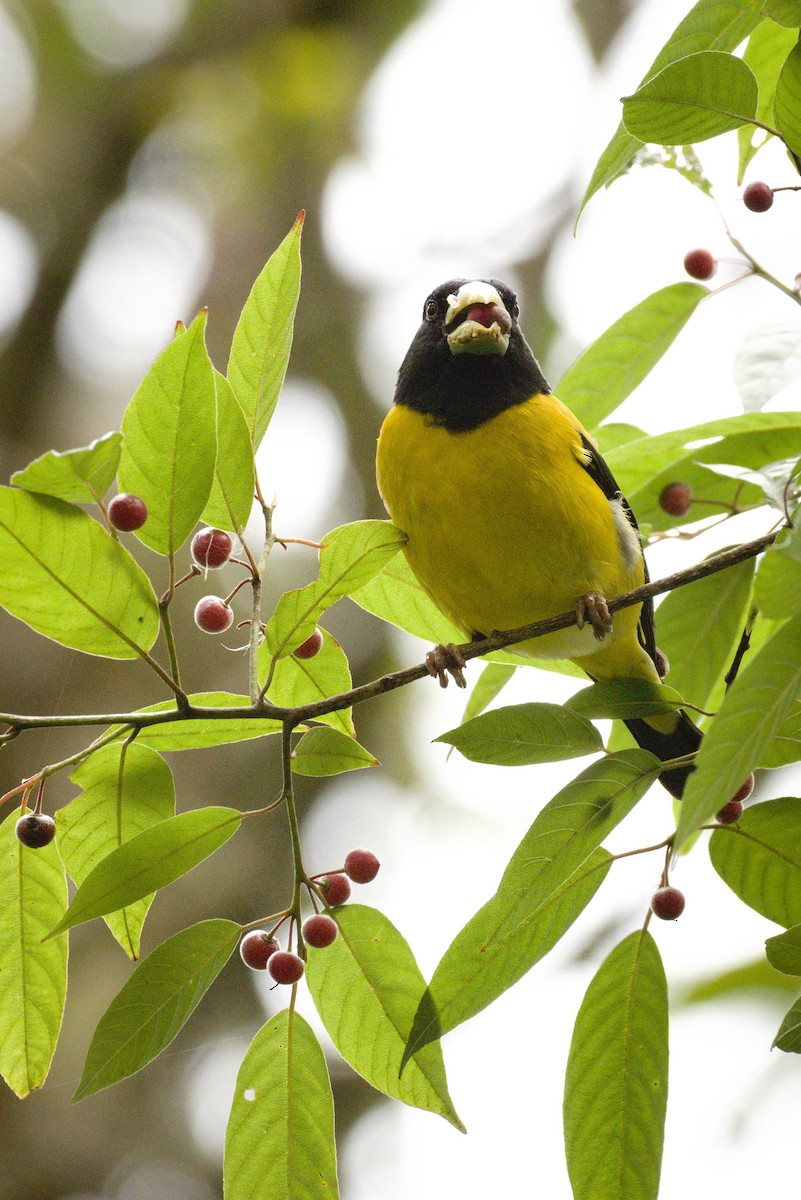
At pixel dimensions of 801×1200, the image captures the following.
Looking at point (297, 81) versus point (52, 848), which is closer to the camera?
point (52, 848)

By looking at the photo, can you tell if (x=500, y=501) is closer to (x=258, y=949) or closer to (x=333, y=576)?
(x=333, y=576)

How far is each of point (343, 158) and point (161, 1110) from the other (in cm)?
504

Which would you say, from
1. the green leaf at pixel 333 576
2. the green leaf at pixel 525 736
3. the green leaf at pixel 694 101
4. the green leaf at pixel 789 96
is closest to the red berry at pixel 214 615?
the green leaf at pixel 333 576

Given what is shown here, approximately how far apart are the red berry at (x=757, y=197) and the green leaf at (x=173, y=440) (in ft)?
3.15

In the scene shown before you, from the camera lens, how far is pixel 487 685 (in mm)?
2164

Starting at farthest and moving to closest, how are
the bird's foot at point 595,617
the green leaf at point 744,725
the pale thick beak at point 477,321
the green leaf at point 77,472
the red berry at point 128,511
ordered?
the pale thick beak at point 477,321 < the bird's foot at point 595,617 < the red berry at point 128,511 < the green leaf at point 77,472 < the green leaf at point 744,725

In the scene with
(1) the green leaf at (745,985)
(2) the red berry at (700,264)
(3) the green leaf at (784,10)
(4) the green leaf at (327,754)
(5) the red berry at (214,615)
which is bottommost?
(1) the green leaf at (745,985)

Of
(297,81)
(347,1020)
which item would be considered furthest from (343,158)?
(347,1020)

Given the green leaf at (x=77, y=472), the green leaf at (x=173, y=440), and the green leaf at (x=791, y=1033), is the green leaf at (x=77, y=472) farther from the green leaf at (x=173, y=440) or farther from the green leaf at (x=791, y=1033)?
the green leaf at (x=791, y=1033)

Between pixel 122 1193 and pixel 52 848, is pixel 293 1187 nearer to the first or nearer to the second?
pixel 52 848

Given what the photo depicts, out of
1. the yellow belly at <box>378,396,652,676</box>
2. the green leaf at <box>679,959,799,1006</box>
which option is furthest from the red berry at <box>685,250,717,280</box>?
the green leaf at <box>679,959,799,1006</box>

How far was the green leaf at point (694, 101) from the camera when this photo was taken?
4.69 ft

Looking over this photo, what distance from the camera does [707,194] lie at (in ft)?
6.54

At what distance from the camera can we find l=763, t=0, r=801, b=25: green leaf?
130 cm
